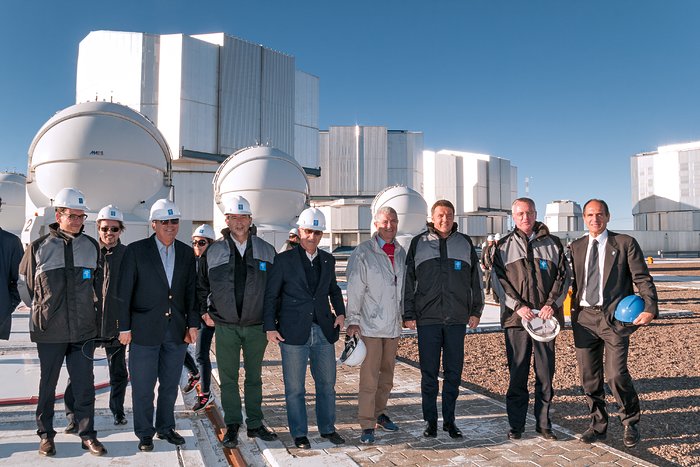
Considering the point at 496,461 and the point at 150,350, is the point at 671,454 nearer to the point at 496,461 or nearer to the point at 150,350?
the point at 496,461

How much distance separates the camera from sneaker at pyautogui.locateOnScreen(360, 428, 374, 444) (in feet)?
12.7

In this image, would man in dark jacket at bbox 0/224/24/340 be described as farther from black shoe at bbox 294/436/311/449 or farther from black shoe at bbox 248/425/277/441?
black shoe at bbox 294/436/311/449

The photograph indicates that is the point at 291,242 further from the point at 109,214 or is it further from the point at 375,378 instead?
the point at 375,378

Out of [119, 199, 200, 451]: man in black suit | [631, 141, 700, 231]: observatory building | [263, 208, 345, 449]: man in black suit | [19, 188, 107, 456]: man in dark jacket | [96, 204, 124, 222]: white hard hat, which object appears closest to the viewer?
[19, 188, 107, 456]: man in dark jacket

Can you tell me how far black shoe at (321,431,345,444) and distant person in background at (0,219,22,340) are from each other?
2.59 metres

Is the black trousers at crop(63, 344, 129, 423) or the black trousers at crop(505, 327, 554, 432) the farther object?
the black trousers at crop(63, 344, 129, 423)

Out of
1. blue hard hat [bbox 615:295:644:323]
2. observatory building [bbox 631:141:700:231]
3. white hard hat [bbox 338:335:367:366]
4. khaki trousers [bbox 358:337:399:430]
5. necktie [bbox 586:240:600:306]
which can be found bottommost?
khaki trousers [bbox 358:337:399:430]

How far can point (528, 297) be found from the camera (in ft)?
13.5

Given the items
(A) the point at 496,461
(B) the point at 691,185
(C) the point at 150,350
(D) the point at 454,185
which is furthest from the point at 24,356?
(B) the point at 691,185

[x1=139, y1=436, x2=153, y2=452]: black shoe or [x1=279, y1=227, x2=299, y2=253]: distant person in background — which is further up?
[x1=279, y1=227, x2=299, y2=253]: distant person in background

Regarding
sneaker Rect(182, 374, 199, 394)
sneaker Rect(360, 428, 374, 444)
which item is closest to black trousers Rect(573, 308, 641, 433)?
sneaker Rect(360, 428, 374, 444)

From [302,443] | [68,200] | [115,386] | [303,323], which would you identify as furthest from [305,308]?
[68,200]

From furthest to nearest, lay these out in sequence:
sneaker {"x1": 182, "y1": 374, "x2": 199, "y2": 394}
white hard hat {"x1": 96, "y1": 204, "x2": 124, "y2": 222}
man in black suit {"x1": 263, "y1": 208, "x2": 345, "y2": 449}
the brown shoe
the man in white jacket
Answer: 1. sneaker {"x1": 182, "y1": 374, "x2": 199, "y2": 394}
2. white hard hat {"x1": 96, "y1": 204, "x2": 124, "y2": 222}
3. the man in white jacket
4. man in black suit {"x1": 263, "y1": 208, "x2": 345, "y2": 449}
5. the brown shoe

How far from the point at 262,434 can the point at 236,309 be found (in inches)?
41.1
